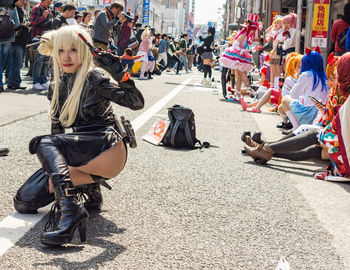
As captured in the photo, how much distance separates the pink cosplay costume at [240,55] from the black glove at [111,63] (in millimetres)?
10152

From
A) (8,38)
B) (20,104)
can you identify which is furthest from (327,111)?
(8,38)

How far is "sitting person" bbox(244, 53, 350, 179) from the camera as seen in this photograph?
529 cm

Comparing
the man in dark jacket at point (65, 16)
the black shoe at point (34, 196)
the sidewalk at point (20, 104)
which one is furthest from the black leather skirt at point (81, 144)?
the man in dark jacket at point (65, 16)

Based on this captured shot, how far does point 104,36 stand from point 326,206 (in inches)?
363

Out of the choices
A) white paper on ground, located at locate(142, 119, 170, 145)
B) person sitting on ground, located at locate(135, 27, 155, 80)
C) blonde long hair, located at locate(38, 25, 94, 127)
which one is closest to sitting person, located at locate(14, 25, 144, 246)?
blonde long hair, located at locate(38, 25, 94, 127)

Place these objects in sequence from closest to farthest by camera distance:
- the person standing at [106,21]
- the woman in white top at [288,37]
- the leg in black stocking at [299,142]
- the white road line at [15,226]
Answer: the white road line at [15,226] → the leg in black stocking at [299,142] → the person standing at [106,21] → the woman in white top at [288,37]

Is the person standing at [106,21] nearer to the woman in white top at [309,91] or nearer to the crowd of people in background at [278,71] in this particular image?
the crowd of people in background at [278,71]

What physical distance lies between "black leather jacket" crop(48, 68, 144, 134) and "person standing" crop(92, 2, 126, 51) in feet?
29.1

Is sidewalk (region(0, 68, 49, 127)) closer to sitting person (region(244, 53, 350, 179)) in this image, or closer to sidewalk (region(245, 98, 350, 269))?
sitting person (region(244, 53, 350, 179))

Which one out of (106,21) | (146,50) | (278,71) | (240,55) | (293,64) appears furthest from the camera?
(146,50)

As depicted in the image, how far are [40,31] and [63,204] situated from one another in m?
10.6

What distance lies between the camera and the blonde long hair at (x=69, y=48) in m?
3.73

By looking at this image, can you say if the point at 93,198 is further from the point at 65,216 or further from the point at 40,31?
the point at 40,31

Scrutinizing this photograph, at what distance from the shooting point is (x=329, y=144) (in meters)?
5.64
